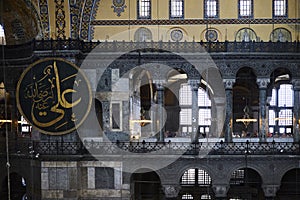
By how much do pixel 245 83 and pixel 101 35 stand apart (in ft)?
24.8

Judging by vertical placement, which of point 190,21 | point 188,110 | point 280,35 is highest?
point 190,21

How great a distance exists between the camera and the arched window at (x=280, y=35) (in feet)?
48.9

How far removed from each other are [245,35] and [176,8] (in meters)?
2.41

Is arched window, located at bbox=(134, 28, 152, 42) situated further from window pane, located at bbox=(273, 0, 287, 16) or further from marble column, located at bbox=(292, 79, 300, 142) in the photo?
marble column, located at bbox=(292, 79, 300, 142)

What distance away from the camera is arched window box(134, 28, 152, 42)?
49.2 feet

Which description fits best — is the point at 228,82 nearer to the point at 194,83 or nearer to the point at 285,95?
the point at 194,83

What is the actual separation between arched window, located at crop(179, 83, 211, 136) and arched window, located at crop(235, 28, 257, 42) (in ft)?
21.3

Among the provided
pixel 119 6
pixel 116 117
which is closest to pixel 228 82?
pixel 116 117

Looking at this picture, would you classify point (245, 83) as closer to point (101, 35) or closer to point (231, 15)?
point (231, 15)

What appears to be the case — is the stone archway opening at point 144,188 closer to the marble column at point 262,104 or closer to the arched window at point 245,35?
the marble column at point 262,104

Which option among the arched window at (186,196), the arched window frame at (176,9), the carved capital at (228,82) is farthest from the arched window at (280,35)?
the arched window at (186,196)

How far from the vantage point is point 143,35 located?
15.0 meters

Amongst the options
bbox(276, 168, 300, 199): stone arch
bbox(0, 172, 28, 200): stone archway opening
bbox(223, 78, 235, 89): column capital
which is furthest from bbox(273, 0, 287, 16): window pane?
bbox(0, 172, 28, 200): stone archway opening

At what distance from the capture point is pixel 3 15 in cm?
1602
